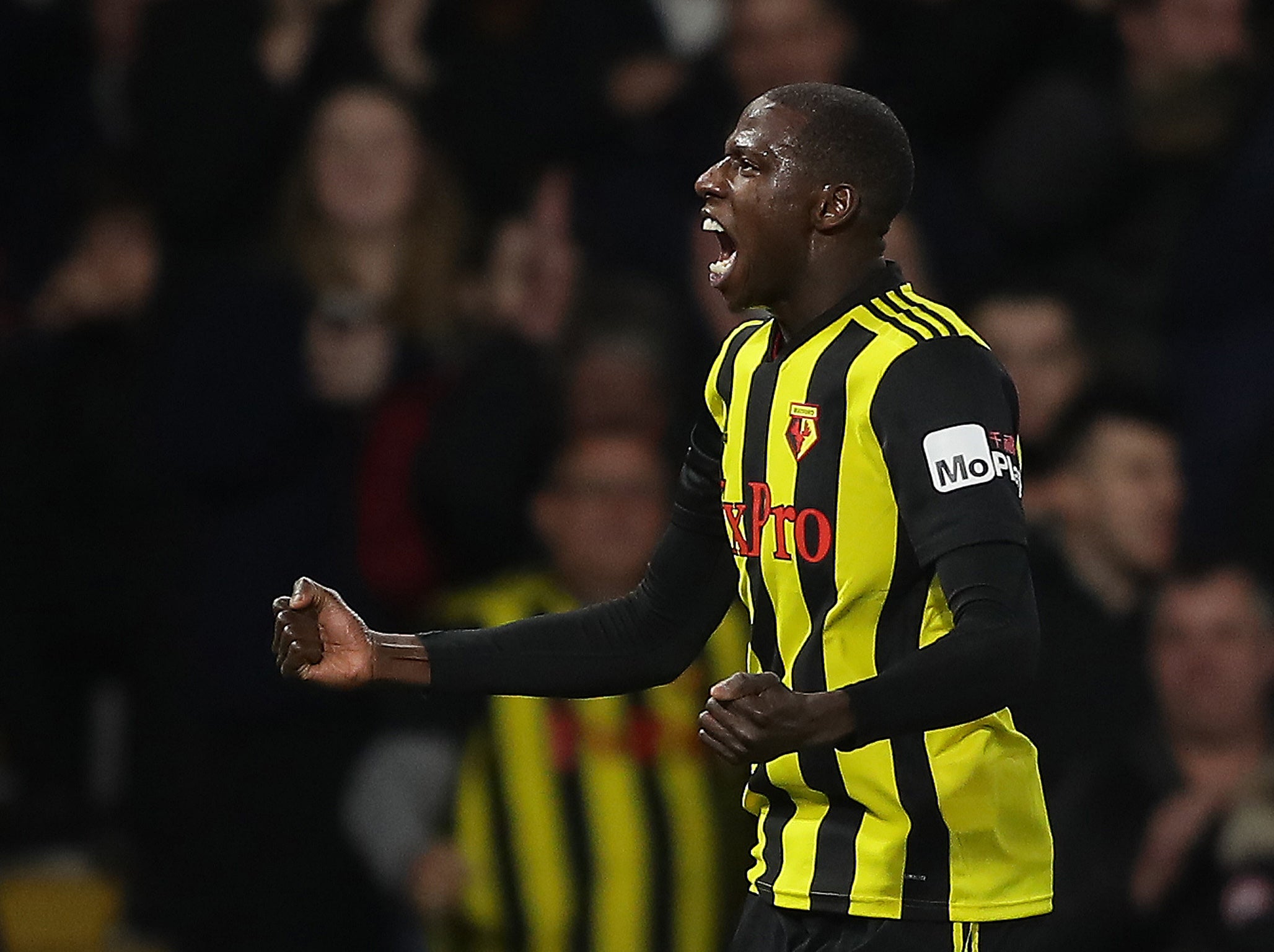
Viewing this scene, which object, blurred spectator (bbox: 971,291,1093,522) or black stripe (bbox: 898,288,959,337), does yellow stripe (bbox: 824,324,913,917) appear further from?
blurred spectator (bbox: 971,291,1093,522)

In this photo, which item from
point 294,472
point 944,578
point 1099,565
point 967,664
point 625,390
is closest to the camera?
point 967,664

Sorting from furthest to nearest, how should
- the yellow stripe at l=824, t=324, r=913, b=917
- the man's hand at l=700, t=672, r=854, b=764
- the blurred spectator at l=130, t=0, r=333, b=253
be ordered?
the blurred spectator at l=130, t=0, r=333, b=253 < the yellow stripe at l=824, t=324, r=913, b=917 < the man's hand at l=700, t=672, r=854, b=764

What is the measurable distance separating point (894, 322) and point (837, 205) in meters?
0.15

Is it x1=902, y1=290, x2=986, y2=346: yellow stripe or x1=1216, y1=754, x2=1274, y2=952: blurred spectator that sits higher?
x1=902, y1=290, x2=986, y2=346: yellow stripe

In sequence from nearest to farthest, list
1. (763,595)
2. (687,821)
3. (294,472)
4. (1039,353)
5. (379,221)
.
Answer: (763,595) < (687,821) < (1039,353) < (294,472) < (379,221)

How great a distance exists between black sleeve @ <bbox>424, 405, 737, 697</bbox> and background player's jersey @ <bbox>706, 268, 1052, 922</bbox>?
20 cm

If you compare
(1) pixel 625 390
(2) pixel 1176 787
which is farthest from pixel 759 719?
(1) pixel 625 390

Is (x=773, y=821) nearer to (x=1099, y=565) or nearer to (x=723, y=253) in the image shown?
(x=723, y=253)

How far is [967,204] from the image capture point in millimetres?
6055

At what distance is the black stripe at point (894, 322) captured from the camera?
2830 mm

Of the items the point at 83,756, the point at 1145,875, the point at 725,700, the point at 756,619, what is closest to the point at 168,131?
the point at 83,756

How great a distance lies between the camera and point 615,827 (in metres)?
5.07

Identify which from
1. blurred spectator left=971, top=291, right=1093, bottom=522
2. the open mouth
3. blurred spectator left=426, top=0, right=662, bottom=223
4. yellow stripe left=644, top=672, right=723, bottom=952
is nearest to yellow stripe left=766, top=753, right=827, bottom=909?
the open mouth

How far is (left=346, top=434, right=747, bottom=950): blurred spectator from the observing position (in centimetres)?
505
